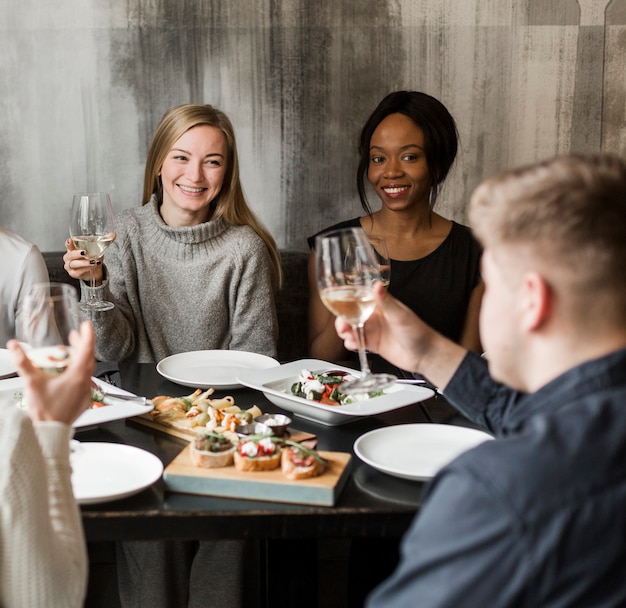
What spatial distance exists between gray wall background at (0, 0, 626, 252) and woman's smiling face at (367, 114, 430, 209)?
0.51 metres

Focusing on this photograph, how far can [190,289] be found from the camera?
115 inches

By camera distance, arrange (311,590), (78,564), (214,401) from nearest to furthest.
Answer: (78,564), (311,590), (214,401)

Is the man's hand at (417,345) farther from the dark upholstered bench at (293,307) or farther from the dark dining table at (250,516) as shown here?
the dark upholstered bench at (293,307)

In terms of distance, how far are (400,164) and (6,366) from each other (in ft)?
5.05

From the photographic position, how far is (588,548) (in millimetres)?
885

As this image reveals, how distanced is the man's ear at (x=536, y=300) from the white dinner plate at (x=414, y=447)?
0.61 m

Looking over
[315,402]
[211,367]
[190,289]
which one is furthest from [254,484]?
[190,289]

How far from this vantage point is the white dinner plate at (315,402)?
183 centimetres

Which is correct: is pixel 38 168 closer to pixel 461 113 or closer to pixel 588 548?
pixel 461 113

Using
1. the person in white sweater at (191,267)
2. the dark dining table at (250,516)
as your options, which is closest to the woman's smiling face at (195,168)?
the person in white sweater at (191,267)

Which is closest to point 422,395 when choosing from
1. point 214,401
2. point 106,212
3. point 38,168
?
point 214,401

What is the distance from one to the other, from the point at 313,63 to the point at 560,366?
2.74m

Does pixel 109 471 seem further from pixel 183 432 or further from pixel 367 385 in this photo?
pixel 367 385

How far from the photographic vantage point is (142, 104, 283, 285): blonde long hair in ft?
9.58
